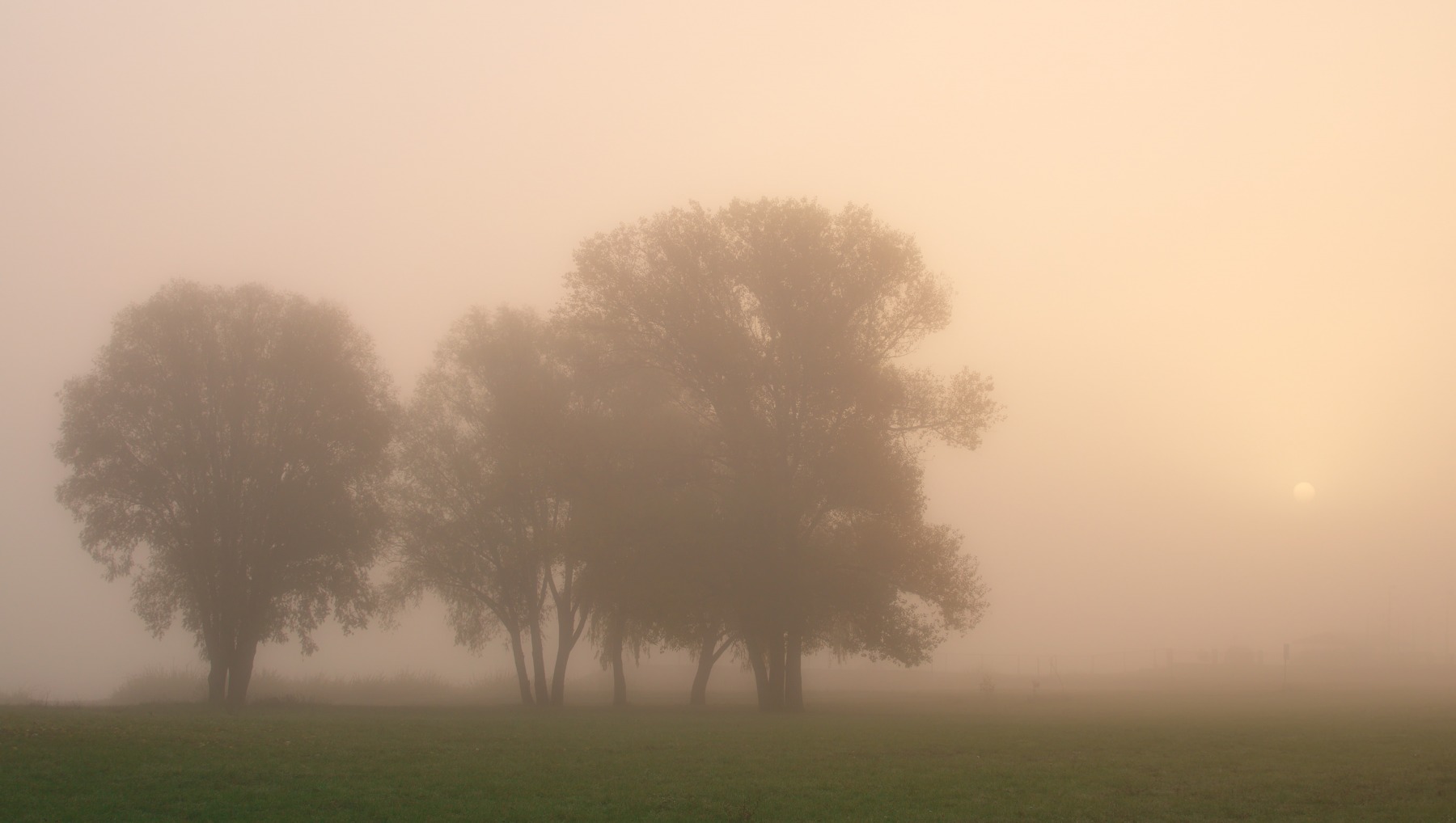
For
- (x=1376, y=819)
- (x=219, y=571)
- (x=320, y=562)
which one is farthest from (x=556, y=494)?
(x=1376, y=819)

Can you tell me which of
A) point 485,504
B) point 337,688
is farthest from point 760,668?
point 337,688

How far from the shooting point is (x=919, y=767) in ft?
73.8

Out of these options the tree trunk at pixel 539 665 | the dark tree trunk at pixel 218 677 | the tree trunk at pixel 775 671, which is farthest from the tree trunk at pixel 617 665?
the dark tree trunk at pixel 218 677

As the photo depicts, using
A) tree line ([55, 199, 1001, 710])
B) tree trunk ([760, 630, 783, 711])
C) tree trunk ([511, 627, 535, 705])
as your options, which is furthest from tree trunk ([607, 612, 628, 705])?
tree trunk ([760, 630, 783, 711])

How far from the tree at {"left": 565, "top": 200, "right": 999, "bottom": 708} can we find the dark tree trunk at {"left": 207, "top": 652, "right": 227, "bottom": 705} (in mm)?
22224

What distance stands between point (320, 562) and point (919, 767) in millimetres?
34214

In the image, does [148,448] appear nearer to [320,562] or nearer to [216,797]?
[320,562]

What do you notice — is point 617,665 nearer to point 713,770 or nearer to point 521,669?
point 521,669

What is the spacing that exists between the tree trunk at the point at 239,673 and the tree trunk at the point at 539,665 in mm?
12715

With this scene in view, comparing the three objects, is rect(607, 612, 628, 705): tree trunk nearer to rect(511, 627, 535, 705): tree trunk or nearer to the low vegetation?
rect(511, 627, 535, 705): tree trunk

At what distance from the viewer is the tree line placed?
40.8 m

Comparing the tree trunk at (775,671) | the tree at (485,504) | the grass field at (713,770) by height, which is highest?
the tree at (485,504)

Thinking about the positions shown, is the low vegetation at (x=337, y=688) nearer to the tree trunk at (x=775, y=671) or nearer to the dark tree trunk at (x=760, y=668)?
the dark tree trunk at (x=760, y=668)

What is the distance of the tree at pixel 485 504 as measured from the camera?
1941 inches
